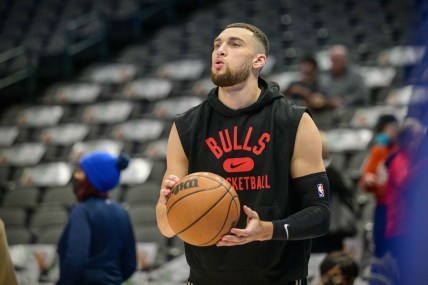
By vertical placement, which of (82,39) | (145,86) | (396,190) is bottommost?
(396,190)

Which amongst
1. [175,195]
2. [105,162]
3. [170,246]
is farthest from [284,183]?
[170,246]

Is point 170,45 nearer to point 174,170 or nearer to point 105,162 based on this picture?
point 105,162

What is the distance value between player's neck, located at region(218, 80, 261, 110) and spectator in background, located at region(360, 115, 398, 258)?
2927 millimetres

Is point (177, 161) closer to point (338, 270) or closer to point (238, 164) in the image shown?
point (238, 164)

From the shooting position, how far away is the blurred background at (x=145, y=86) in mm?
8398

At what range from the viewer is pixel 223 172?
3490 millimetres

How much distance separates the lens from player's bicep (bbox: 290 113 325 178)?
3486 mm

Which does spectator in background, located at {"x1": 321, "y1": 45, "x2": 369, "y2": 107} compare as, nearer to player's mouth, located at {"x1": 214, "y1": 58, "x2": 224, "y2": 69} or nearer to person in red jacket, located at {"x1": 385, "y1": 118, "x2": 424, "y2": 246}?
person in red jacket, located at {"x1": 385, "y1": 118, "x2": 424, "y2": 246}

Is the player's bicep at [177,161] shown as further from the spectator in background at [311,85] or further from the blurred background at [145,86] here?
the spectator in background at [311,85]

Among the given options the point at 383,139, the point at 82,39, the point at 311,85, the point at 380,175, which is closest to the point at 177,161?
the point at 380,175

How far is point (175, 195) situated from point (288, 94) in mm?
5212

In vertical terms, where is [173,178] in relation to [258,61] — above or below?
below

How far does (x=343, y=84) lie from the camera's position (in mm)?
9289

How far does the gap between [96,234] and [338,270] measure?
4.56 feet
